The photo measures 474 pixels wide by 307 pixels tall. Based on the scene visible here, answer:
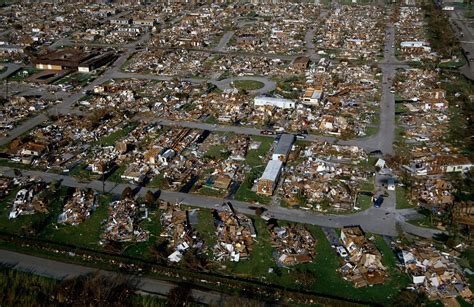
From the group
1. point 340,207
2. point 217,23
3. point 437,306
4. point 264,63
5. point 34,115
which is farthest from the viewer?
point 217,23

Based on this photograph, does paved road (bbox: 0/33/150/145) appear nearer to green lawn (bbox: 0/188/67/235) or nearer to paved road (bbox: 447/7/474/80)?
green lawn (bbox: 0/188/67/235)

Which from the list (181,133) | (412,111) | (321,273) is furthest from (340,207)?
(412,111)

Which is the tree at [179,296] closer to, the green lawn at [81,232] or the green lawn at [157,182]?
the green lawn at [81,232]

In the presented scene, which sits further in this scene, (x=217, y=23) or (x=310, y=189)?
(x=217, y=23)

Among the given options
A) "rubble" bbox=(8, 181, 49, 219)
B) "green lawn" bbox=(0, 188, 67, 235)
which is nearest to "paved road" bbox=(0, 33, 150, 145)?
"rubble" bbox=(8, 181, 49, 219)

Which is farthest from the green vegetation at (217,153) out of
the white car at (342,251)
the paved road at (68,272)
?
the paved road at (68,272)

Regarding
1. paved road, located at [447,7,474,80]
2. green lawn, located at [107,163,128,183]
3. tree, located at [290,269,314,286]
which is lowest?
paved road, located at [447,7,474,80]

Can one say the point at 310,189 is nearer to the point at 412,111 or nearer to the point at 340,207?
the point at 340,207
